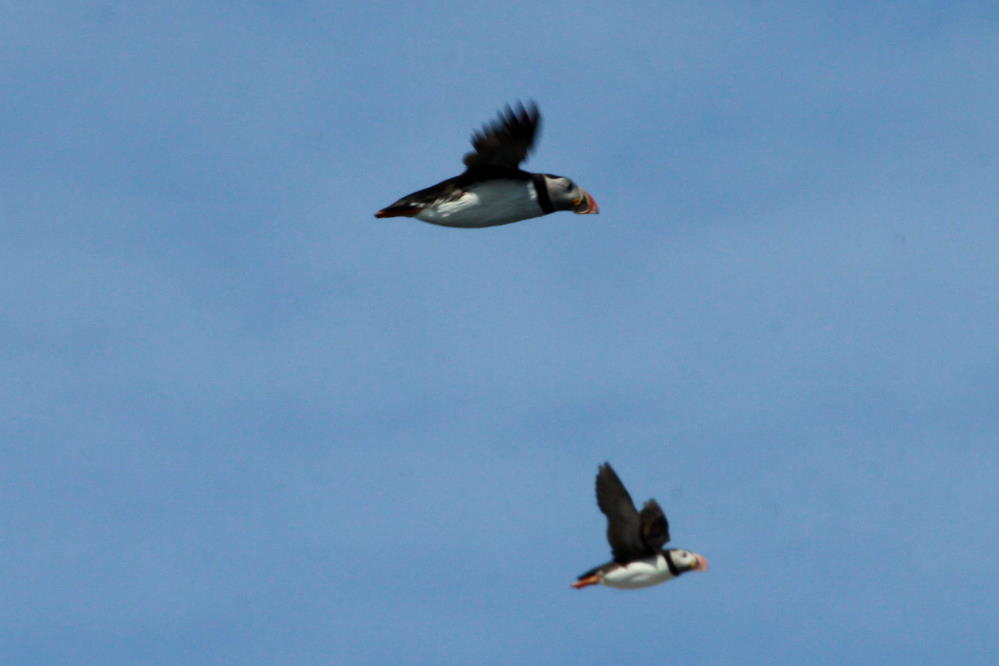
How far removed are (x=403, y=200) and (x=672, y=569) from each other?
700 centimetres

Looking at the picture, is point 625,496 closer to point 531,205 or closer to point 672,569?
point 672,569

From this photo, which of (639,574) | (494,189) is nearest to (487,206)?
(494,189)

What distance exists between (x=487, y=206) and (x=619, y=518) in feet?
17.0

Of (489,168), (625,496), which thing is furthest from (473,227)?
(625,496)

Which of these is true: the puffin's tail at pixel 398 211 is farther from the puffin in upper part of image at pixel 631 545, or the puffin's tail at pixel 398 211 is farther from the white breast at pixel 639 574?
the white breast at pixel 639 574

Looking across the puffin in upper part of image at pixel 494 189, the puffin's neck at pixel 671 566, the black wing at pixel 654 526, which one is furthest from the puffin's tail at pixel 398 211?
the puffin's neck at pixel 671 566

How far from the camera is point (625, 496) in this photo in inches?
1523

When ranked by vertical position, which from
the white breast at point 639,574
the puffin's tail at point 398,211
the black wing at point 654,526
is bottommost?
the white breast at point 639,574

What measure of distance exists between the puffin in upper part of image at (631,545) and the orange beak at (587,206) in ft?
13.8

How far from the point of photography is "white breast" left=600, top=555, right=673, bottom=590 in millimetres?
38812

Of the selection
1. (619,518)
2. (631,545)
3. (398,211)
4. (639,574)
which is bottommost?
(639,574)

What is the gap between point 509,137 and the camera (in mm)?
38156

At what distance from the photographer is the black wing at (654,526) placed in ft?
127

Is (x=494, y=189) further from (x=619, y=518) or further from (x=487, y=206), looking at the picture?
(x=619, y=518)
